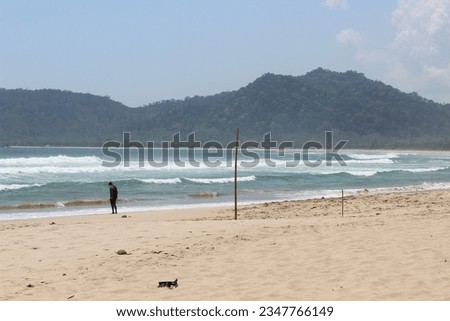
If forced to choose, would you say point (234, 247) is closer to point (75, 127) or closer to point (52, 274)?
point (52, 274)

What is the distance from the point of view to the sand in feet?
20.8

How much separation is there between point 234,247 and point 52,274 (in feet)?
8.54

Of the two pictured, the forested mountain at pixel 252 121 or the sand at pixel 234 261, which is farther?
the forested mountain at pixel 252 121

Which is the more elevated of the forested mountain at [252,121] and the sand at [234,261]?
the forested mountain at [252,121]

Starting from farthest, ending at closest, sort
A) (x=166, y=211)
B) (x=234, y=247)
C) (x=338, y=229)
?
(x=166, y=211)
(x=338, y=229)
(x=234, y=247)

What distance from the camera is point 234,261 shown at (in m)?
7.73

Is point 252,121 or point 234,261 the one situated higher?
point 252,121

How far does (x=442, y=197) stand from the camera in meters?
18.9

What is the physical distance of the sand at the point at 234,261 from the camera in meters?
6.33

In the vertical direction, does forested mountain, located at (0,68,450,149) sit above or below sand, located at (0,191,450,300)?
above

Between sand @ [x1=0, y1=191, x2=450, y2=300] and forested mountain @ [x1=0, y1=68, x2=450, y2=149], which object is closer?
sand @ [x1=0, y1=191, x2=450, y2=300]

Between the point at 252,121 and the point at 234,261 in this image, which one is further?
the point at 252,121

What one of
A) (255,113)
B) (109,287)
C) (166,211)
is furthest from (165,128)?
(109,287)
